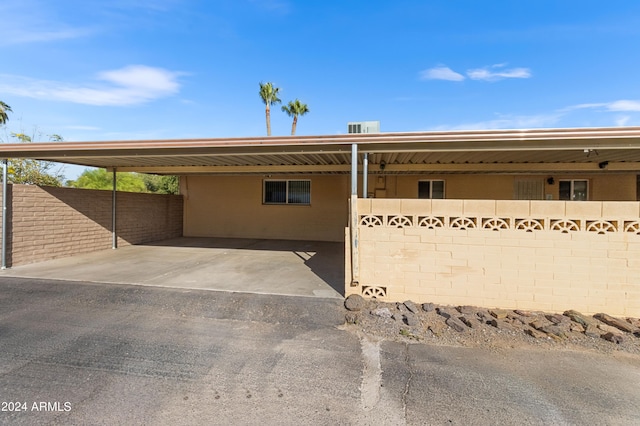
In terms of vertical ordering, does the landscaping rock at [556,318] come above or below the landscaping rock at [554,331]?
above

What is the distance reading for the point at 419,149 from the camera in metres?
5.15

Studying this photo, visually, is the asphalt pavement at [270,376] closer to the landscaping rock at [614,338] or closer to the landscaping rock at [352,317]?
the landscaping rock at [352,317]

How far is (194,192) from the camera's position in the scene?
41.3 ft

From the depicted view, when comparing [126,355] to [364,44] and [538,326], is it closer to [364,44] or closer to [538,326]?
[538,326]

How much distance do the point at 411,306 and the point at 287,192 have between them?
316 inches

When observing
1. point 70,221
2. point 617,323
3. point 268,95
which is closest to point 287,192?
point 70,221

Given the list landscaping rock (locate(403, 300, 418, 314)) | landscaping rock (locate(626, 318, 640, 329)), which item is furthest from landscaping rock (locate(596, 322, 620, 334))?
landscaping rock (locate(403, 300, 418, 314))

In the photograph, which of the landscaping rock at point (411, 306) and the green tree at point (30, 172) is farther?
the green tree at point (30, 172)

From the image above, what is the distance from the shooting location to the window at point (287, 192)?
1159cm

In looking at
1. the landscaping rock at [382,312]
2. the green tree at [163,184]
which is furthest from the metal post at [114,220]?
the green tree at [163,184]

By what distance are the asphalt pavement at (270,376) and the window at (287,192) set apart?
7.53 meters

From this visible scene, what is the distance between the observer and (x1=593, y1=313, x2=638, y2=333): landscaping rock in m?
3.82

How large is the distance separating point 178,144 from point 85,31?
14.8 feet

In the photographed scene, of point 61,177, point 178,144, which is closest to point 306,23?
point 178,144
